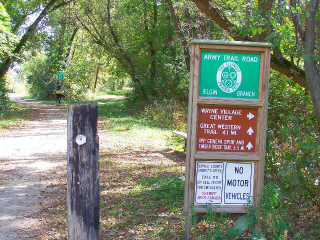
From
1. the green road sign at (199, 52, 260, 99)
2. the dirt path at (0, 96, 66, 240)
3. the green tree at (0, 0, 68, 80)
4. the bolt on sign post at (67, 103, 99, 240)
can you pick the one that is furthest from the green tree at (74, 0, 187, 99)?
the bolt on sign post at (67, 103, 99, 240)

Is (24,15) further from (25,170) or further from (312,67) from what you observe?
(312,67)

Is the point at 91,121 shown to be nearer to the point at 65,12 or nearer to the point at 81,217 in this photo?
the point at 81,217

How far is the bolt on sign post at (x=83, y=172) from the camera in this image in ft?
12.8

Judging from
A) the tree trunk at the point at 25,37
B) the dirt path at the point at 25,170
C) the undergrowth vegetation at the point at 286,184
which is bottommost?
the dirt path at the point at 25,170

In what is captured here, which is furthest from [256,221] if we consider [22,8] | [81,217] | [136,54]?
[136,54]

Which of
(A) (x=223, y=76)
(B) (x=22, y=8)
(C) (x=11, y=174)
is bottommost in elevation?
(C) (x=11, y=174)

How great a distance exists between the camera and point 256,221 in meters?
4.55

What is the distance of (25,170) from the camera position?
9328 millimetres

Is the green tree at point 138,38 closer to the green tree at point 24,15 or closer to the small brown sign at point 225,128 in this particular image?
the green tree at point 24,15

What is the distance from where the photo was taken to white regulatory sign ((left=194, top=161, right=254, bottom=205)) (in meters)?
4.75

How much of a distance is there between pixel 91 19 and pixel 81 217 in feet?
86.5

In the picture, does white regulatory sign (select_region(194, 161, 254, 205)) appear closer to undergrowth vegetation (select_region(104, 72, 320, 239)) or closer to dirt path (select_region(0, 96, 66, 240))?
undergrowth vegetation (select_region(104, 72, 320, 239))

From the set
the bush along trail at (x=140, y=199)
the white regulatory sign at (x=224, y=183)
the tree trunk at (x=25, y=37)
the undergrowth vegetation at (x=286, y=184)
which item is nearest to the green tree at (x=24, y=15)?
the tree trunk at (x=25, y=37)

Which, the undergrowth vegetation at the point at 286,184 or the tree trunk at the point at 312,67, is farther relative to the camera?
the tree trunk at the point at 312,67
